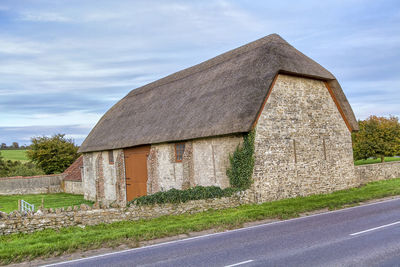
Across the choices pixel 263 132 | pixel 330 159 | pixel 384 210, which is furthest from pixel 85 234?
pixel 330 159

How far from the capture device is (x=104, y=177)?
28.7 metres

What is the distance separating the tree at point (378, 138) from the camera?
3662cm

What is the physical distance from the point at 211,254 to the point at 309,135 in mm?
13083

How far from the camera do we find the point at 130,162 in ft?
82.0

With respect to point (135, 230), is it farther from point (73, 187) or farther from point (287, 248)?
point (73, 187)

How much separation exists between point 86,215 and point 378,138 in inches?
1370

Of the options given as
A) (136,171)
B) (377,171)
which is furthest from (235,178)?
(377,171)

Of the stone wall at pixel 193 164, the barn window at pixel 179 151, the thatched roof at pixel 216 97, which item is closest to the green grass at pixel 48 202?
the thatched roof at pixel 216 97

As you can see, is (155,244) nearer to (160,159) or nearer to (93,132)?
(160,159)

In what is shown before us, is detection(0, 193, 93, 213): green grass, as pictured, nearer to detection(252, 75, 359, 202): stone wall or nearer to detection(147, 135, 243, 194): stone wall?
detection(147, 135, 243, 194): stone wall

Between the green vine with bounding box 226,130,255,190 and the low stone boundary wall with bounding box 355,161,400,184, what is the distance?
34.1ft

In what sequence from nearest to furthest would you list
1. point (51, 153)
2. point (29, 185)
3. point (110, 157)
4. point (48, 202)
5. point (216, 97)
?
point (216, 97) < point (110, 157) < point (48, 202) < point (29, 185) < point (51, 153)

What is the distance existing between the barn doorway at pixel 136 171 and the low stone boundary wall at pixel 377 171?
14.7 m

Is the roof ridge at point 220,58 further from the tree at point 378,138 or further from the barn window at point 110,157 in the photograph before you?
the tree at point 378,138
